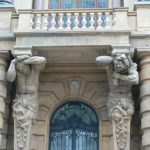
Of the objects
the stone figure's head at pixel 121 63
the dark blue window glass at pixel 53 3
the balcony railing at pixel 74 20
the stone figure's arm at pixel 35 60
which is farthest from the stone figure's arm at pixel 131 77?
the dark blue window glass at pixel 53 3

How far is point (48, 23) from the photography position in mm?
12438

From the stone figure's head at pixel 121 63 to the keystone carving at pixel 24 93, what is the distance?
215 centimetres

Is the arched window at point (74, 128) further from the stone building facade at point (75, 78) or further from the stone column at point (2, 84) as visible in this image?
the stone column at point (2, 84)

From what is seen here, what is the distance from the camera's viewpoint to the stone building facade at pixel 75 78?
11.6 meters

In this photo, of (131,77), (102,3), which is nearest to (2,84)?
(131,77)

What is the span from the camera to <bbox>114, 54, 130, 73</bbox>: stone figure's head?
36.8ft

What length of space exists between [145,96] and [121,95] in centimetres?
88

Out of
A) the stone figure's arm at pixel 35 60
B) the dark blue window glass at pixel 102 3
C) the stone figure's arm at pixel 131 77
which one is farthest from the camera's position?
the dark blue window glass at pixel 102 3

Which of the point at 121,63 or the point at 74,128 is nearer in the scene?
the point at 121,63

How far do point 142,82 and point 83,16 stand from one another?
9.30 ft

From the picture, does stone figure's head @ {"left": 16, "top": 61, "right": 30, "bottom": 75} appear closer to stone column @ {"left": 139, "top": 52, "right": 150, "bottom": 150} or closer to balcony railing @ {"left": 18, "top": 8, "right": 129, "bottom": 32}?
balcony railing @ {"left": 18, "top": 8, "right": 129, "bottom": 32}

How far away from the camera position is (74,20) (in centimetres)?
1238

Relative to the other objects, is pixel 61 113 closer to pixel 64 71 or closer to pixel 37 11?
pixel 64 71

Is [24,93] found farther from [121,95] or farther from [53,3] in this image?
[53,3]
